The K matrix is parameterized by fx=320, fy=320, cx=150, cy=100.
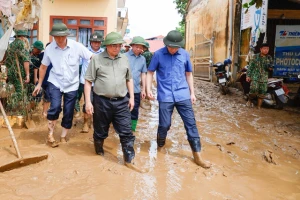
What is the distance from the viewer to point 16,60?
18.0 feet

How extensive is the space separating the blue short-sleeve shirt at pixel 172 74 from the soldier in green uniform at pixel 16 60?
2560 millimetres

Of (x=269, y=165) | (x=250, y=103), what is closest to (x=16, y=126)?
(x=269, y=165)

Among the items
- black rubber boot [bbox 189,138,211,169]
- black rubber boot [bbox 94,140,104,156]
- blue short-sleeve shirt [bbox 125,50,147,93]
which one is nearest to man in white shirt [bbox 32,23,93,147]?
black rubber boot [bbox 94,140,104,156]

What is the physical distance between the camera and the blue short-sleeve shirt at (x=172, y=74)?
4.26 metres

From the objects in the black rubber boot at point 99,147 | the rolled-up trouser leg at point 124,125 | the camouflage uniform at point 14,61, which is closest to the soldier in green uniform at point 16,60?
the camouflage uniform at point 14,61

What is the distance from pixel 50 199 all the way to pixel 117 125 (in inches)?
51.6

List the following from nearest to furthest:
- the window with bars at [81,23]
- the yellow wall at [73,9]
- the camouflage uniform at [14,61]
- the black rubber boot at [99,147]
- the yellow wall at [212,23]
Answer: the black rubber boot at [99,147] → the camouflage uniform at [14,61] → the yellow wall at [73,9] → the window with bars at [81,23] → the yellow wall at [212,23]

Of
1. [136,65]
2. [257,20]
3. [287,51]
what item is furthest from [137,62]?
[287,51]

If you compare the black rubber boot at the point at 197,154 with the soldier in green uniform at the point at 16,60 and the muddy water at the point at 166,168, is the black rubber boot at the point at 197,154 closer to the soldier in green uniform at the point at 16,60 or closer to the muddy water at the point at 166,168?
the muddy water at the point at 166,168

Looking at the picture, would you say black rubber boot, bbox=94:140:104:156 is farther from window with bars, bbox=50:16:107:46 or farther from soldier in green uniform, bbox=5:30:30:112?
window with bars, bbox=50:16:107:46

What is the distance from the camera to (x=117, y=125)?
13.1 ft

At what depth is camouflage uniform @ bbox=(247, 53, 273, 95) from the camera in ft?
25.5

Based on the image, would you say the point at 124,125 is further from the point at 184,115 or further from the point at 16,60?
the point at 16,60

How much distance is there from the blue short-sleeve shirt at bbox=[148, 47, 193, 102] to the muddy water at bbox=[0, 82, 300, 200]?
838mm
